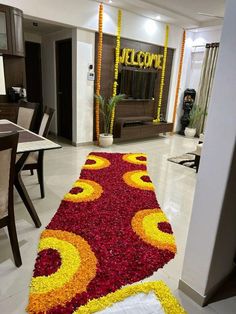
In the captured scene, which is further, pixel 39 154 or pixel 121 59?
pixel 121 59

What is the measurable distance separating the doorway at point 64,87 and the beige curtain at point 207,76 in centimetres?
361

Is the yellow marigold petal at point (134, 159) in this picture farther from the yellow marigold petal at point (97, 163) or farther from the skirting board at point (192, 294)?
the skirting board at point (192, 294)

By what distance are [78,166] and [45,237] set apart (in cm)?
188

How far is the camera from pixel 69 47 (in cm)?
495

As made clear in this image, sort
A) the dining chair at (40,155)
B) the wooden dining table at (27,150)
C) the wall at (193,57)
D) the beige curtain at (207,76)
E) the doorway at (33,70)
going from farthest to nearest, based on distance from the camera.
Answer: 1. the wall at (193,57)
2. the beige curtain at (207,76)
3. the doorway at (33,70)
4. the dining chair at (40,155)
5. the wooden dining table at (27,150)

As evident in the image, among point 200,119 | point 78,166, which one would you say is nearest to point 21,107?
point 78,166

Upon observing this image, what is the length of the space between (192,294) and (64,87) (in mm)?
4877

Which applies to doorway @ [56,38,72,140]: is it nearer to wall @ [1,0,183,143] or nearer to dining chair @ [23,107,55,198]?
wall @ [1,0,183,143]

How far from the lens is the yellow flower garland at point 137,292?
4.79 ft

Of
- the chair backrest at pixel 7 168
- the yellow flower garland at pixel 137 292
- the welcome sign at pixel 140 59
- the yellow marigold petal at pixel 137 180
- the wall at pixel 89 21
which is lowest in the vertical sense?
the yellow marigold petal at pixel 137 180

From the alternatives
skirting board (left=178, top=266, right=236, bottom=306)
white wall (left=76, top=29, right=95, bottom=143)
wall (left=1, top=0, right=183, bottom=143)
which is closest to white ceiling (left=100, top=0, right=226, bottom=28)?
wall (left=1, top=0, right=183, bottom=143)

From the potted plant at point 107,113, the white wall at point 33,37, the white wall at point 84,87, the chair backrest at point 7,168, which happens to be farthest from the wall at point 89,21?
the chair backrest at point 7,168

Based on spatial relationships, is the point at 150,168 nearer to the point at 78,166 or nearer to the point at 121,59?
the point at 78,166

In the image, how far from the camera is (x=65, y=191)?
302 centimetres
